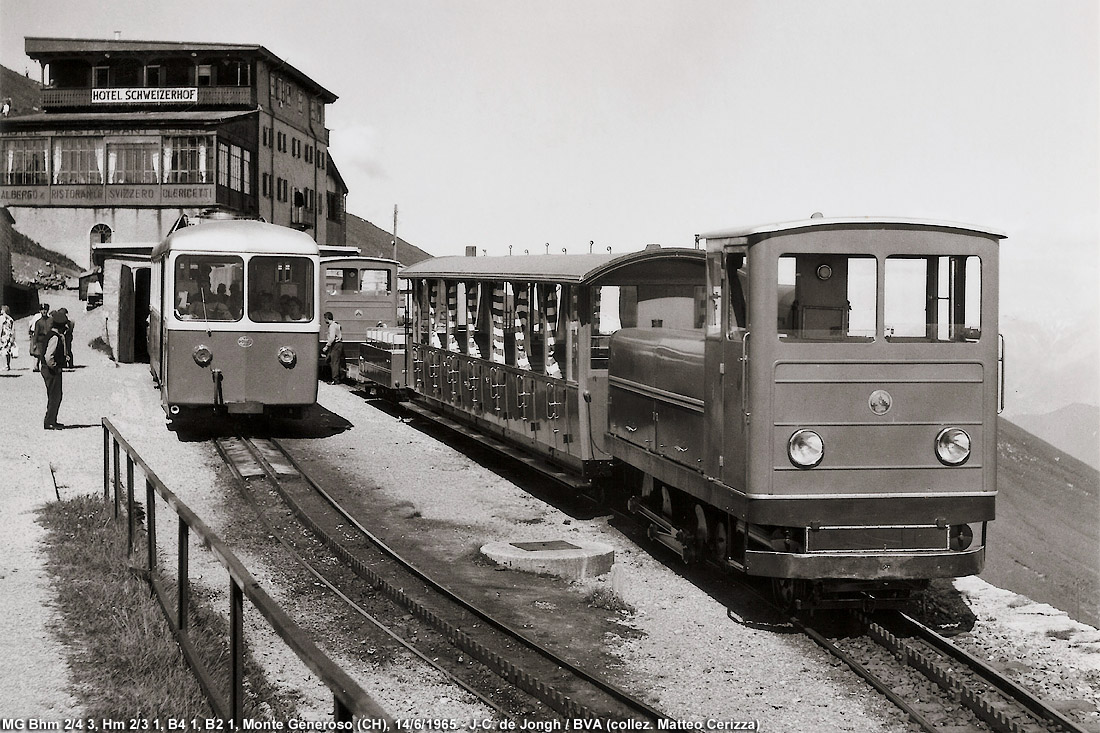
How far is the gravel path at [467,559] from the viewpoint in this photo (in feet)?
23.7

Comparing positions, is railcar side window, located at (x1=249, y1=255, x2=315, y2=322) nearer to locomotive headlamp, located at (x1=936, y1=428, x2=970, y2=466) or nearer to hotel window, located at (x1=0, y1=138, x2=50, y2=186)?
locomotive headlamp, located at (x1=936, y1=428, x2=970, y2=466)

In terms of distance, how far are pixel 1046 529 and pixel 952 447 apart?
26661 millimetres

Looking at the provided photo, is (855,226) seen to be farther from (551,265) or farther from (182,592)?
(551,265)

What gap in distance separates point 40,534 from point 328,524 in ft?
9.15

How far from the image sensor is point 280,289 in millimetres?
17906

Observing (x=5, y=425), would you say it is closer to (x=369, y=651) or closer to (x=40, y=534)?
(x=40, y=534)

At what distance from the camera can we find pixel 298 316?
18.0m

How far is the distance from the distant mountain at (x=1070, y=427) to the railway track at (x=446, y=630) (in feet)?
463

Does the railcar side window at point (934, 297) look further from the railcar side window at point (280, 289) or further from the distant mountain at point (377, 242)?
the distant mountain at point (377, 242)

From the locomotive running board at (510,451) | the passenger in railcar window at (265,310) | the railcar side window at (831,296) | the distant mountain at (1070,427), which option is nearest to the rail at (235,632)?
the railcar side window at (831,296)

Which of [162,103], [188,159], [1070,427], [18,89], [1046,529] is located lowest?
[1070,427]

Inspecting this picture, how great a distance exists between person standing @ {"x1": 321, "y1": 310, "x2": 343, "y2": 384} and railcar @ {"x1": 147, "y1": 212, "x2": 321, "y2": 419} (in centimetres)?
952

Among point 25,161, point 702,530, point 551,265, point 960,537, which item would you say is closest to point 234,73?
point 25,161

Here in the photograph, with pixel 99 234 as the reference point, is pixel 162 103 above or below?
above
